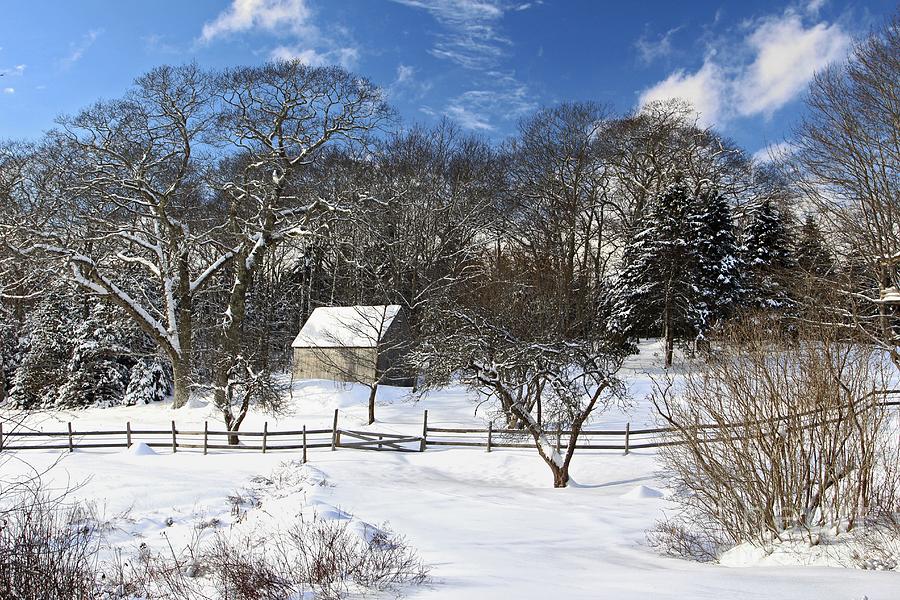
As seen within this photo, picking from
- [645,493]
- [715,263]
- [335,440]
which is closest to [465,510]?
[645,493]

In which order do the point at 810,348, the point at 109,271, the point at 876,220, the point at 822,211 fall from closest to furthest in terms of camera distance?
the point at 810,348
the point at 876,220
the point at 822,211
the point at 109,271

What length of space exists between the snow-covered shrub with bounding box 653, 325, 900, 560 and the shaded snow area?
617 millimetres

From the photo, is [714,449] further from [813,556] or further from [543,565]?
[543,565]

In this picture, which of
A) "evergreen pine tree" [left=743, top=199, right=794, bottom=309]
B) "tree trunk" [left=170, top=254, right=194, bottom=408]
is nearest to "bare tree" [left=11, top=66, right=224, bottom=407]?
"tree trunk" [left=170, top=254, right=194, bottom=408]

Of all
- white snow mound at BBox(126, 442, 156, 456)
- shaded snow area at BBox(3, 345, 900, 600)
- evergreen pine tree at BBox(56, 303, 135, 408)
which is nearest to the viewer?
shaded snow area at BBox(3, 345, 900, 600)

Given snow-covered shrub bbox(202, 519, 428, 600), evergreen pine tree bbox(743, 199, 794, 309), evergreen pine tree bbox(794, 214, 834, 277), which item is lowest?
snow-covered shrub bbox(202, 519, 428, 600)

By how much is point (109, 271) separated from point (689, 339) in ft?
89.0

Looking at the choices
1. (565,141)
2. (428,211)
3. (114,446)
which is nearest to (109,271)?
(114,446)

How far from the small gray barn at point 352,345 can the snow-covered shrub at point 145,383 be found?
23.2 ft

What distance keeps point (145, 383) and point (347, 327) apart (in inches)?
429

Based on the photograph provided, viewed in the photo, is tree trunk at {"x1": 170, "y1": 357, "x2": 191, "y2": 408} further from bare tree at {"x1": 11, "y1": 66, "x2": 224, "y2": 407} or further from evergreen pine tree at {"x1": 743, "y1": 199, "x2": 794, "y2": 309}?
evergreen pine tree at {"x1": 743, "y1": 199, "x2": 794, "y2": 309}

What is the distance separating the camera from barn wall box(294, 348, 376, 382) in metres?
28.9

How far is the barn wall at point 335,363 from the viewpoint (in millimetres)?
28938

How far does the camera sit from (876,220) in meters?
14.7
